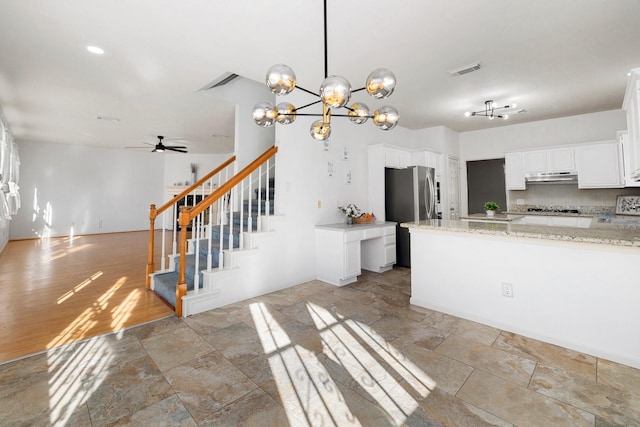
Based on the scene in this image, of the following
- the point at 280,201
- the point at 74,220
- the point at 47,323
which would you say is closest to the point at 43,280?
the point at 47,323

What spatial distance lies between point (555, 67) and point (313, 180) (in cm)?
323

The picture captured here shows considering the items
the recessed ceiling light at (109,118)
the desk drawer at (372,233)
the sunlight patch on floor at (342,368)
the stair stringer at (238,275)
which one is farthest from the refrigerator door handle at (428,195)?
the recessed ceiling light at (109,118)

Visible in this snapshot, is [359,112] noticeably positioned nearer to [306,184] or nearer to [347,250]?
[306,184]

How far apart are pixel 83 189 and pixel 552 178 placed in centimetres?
1193

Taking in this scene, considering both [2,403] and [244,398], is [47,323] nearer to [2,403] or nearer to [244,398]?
[2,403]

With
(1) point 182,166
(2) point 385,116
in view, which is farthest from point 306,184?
(1) point 182,166

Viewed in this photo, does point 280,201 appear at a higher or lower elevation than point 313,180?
lower

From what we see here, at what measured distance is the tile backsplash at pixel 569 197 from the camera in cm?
480

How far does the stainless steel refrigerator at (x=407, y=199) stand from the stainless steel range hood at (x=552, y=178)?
1892 mm

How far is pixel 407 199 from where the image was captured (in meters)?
4.84

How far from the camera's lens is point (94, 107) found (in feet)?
15.6

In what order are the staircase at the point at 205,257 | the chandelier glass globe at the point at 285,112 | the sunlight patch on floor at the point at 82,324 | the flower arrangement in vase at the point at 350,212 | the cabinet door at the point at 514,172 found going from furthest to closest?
1. the cabinet door at the point at 514,172
2. the flower arrangement in vase at the point at 350,212
3. the staircase at the point at 205,257
4. the sunlight patch on floor at the point at 82,324
5. the chandelier glass globe at the point at 285,112

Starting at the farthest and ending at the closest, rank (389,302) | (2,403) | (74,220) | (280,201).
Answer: (74,220), (280,201), (389,302), (2,403)

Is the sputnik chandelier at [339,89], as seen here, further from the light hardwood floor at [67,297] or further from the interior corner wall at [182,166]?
the interior corner wall at [182,166]
